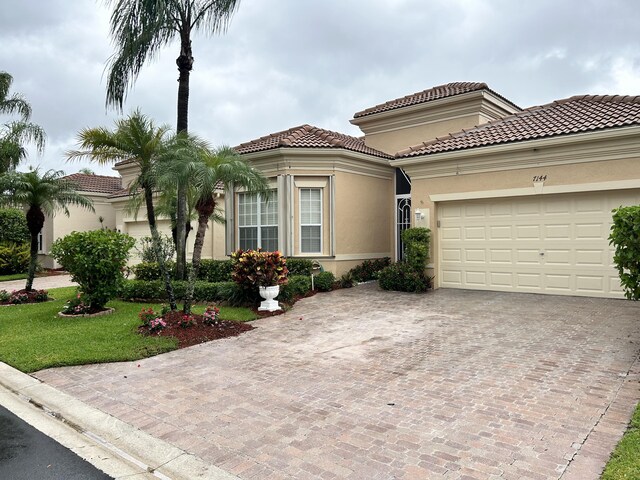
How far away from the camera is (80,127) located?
384 inches

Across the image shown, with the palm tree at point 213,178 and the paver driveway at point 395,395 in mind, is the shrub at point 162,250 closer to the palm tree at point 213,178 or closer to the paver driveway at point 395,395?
the palm tree at point 213,178

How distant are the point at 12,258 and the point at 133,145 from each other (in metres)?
17.4

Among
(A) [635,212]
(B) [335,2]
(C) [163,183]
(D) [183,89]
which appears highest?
(B) [335,2]

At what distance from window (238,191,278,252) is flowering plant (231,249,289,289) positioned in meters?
4.04

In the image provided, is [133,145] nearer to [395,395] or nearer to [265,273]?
[265,273]

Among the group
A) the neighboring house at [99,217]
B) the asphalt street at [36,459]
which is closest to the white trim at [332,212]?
the asphalt street at [36,459]

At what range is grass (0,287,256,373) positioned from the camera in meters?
7.05

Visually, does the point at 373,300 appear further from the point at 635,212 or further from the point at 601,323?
the point at 635,212

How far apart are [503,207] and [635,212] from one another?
19.4ft

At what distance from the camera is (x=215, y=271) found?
1432 centimetres

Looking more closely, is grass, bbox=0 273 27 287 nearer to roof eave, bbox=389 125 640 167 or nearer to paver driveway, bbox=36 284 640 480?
paver driveway, bbox=36 284 640 480

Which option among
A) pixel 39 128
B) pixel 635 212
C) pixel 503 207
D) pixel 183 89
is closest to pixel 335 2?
pixel 183 89

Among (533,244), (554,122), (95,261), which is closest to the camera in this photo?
(95,261)

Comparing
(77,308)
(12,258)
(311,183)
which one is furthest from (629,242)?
(12,258)
